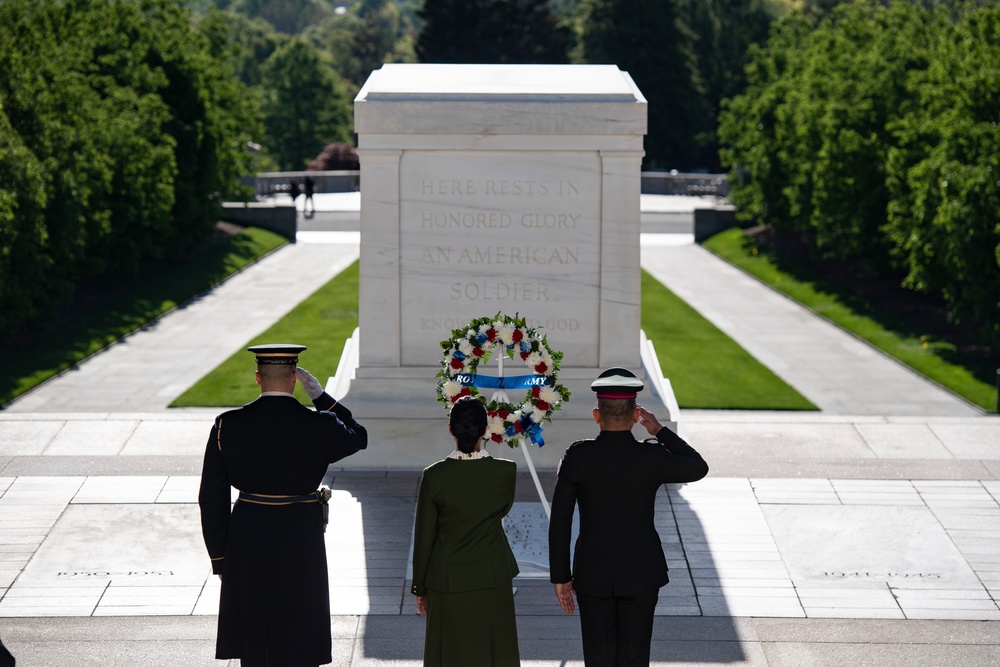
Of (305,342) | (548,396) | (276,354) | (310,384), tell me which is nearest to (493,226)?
(548,396)

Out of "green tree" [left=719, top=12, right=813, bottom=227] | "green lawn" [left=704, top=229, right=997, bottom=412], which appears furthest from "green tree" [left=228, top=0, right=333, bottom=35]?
"green lawn" [left=704, top=229, right=997, bottom=412]

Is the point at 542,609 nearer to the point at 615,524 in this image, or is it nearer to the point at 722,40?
the point at 615,524

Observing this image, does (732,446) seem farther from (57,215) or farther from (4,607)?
(57,215)

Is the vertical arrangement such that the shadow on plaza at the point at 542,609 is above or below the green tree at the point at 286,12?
below

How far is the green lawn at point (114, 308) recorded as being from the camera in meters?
20.7

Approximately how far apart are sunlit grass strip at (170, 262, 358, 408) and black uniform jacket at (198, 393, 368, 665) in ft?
33.1

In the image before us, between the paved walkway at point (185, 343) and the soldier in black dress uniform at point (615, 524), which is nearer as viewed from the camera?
the soldier in black dress uniform at point (615, 524)

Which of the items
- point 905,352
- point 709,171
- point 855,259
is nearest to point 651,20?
point 709,171

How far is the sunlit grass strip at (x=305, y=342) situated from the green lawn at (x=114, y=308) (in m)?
2.53

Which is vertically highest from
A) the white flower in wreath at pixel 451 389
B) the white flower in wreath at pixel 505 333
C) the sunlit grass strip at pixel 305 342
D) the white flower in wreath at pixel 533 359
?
the white flower in wreath at pixel 505 333

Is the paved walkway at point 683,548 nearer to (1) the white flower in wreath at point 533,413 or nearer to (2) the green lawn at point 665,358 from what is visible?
(1) the white flower in wreath at point 533,413

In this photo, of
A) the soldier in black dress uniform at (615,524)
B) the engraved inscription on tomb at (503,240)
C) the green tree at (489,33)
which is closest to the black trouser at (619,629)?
the soldier in black dress uniform at (615,524)

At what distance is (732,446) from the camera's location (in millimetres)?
13398

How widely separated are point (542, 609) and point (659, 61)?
177ft
